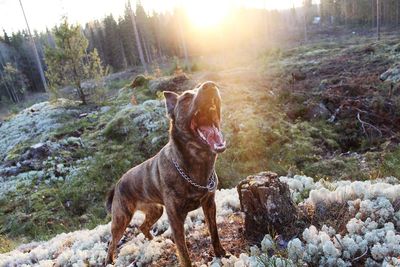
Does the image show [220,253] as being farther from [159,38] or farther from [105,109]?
[159,38]

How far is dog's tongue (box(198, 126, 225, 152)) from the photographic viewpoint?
383 centimetres

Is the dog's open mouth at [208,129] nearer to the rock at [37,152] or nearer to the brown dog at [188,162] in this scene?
the brown dog at [188,162]

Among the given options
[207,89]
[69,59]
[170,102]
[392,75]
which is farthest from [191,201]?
[69,59]

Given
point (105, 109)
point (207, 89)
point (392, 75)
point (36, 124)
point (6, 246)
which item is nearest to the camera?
point (207, 89)

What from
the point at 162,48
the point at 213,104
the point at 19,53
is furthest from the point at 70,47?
the point at 19,53

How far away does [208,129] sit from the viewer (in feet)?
13.2

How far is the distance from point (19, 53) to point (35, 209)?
75.4 m

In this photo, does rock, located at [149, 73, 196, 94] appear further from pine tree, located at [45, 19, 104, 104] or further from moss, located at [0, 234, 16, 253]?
moss, located at [0, 234, 16, 253]

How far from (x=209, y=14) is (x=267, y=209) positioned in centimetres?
7962

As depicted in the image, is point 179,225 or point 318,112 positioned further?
point 318,112

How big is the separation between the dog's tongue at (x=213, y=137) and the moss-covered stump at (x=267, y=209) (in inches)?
48.2

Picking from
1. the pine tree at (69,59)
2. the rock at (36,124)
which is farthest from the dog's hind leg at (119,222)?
the pine tree at (69,59)

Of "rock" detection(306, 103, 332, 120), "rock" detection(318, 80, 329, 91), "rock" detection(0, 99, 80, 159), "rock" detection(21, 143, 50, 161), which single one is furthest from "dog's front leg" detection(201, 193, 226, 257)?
"rock" detection(0, 99, 80, 159)

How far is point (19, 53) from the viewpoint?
248 feet
